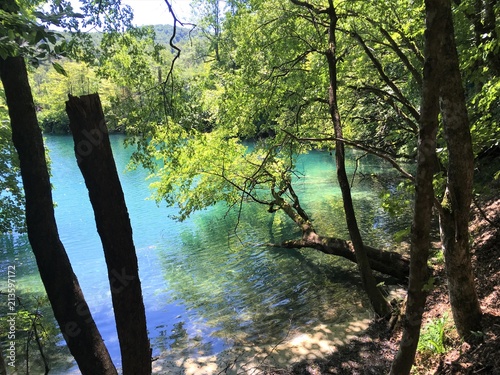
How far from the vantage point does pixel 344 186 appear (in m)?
6.08

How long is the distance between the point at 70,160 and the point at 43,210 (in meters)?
38.1

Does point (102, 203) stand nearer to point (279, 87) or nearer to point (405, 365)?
point (405, 365)

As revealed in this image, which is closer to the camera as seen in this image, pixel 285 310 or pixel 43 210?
pixel 43 210

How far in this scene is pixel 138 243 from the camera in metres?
15.8

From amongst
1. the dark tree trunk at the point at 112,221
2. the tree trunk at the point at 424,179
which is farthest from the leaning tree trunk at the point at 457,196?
the dark tree trunk at the point at 112,221

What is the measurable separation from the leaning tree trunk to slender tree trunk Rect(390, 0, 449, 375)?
1083 mm

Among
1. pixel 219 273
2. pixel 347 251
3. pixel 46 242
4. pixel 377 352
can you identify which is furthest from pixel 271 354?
pixel 219 273

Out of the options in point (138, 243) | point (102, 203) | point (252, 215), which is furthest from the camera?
point (252, 215)

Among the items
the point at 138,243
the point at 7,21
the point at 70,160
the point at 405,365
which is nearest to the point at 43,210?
the point at 7,21

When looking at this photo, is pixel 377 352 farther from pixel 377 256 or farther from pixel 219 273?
pixel 219 273

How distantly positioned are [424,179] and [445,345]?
268 cm

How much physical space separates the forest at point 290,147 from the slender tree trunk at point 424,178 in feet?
0.04

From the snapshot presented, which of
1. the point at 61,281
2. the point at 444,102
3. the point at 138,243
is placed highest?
the point at 444,102

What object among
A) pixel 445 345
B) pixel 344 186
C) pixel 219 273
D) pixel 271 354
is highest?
pixel 344 186
